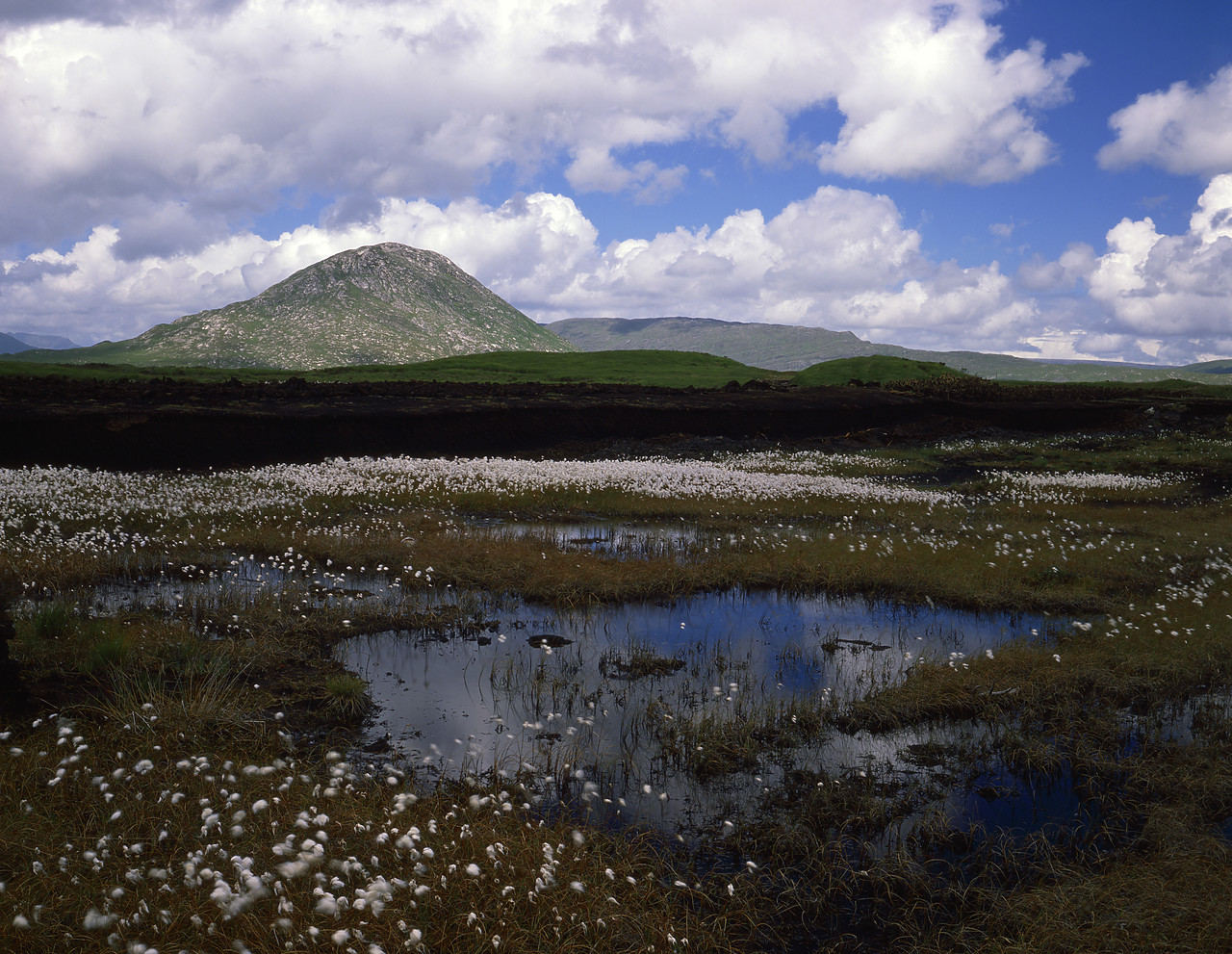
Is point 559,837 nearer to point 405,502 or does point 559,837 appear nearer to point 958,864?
point 958,864

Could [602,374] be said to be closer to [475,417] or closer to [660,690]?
[475,417]

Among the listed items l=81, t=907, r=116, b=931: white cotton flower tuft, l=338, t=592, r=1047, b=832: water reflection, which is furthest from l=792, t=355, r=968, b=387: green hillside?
l=81, t=907, r=116, b=931: white cotton flower tuft

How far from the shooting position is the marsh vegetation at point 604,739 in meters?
4.74

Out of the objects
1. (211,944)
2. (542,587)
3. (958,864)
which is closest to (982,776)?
(958,864)

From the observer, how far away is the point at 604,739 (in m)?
7.68

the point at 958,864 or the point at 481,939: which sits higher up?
the point at 481,939

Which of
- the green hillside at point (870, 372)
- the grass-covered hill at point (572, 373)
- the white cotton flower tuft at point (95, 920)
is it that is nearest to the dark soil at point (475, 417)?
the green hillside at point (870, 372)

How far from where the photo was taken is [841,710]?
8555 mm

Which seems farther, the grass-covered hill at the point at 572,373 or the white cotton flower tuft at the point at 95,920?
the grass-covered hill at the point at 572,373

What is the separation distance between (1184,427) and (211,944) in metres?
52.8

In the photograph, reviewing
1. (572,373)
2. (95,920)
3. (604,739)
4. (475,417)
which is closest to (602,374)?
(572,373)

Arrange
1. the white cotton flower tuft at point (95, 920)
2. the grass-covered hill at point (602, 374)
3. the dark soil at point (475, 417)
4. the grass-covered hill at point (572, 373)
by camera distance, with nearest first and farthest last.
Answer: the white cotton flower tuft at point (95, 920), the dark soil at point (475, 417), the grass-covered hill at point (602, 374), the grass-covered hill at point (572, 373)

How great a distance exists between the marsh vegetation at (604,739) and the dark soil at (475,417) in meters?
12.0

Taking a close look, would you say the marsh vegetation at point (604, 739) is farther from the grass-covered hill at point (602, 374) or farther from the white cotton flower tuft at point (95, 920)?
the grass-covered hill at point (602, 374)
